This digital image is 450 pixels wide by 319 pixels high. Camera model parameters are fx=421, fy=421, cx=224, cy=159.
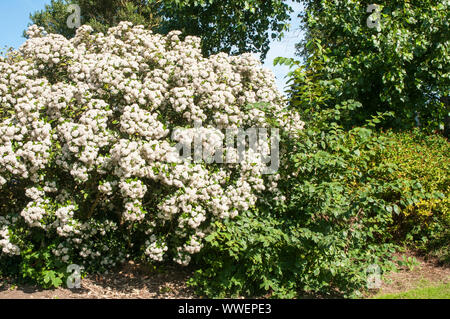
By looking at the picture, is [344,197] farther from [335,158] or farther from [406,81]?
[406,81]

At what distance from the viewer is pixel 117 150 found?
4.36m

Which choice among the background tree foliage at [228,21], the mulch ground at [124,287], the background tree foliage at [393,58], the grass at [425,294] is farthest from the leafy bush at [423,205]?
the background tree foliage at [228,21]

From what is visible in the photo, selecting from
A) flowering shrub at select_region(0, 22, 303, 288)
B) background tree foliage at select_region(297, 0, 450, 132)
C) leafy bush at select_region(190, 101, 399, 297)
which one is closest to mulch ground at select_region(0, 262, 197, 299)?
flowering shrub at select_region(0, 22, 303, 288)

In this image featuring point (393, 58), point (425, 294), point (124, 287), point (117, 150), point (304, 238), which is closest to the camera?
point (117, 150)

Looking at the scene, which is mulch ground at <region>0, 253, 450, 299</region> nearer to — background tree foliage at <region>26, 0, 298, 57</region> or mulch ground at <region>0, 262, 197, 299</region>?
mulch ground at <region>0, 262, 197, 299</region>

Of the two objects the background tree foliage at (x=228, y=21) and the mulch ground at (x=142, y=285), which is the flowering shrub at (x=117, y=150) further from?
the background tree foliage at (x=228, y=21)

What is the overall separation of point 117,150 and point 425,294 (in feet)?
12.7

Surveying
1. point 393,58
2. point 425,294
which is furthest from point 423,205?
point 393,58

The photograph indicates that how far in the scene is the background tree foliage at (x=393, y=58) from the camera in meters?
8.69

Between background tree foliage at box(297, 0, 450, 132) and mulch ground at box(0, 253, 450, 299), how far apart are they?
3886 millimetres

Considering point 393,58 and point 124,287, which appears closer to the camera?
point 124,287

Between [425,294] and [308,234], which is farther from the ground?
[308,234]

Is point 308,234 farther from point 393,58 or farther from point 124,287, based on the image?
point 393,58
